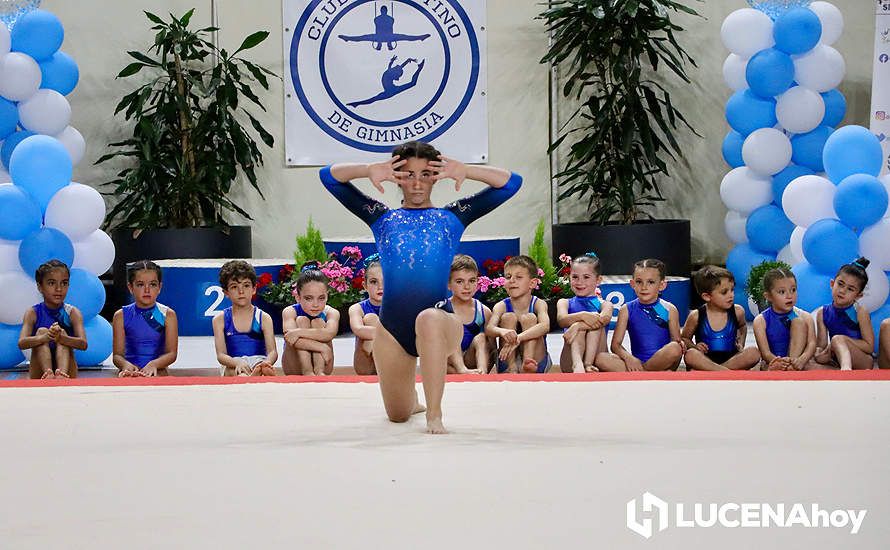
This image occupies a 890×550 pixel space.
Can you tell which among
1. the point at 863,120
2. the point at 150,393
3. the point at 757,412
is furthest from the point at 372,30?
the point at 757,412

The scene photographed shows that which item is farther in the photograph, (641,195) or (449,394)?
(641,195)

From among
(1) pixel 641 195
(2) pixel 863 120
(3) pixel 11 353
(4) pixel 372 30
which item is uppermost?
(4) pixel 372 30

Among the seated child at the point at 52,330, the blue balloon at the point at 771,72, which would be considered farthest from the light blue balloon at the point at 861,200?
the seated child at the point at 52,330

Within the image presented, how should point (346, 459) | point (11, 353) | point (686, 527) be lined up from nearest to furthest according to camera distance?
point (686, 527)
point (346, 459)
point (11, 353)

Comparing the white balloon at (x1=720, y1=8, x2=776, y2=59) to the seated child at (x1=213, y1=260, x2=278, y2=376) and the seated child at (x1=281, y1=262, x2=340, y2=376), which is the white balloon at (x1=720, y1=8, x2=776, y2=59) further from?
the seated child at (x1=213, y1=260, x2=278, y2=376)

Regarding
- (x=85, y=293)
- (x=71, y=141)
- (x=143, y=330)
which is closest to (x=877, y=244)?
(x=143, y=330)

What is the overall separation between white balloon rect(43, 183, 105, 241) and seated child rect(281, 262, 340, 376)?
1.34m

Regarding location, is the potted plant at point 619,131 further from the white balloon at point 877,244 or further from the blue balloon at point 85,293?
the blue balloon at point 85,293

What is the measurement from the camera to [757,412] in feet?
10.0

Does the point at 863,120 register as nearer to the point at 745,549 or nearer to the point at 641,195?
the point at 641,195

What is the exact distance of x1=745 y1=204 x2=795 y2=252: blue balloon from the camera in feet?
21.9

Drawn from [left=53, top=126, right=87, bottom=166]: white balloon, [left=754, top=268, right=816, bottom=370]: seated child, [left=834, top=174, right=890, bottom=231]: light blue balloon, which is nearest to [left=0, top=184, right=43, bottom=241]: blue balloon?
[left=53, top=126, right=87, bottom=166]: white balloon

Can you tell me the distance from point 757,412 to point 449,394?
97 cm

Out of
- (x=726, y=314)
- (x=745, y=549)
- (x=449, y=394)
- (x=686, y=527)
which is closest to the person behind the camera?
(x=745, y=549)
